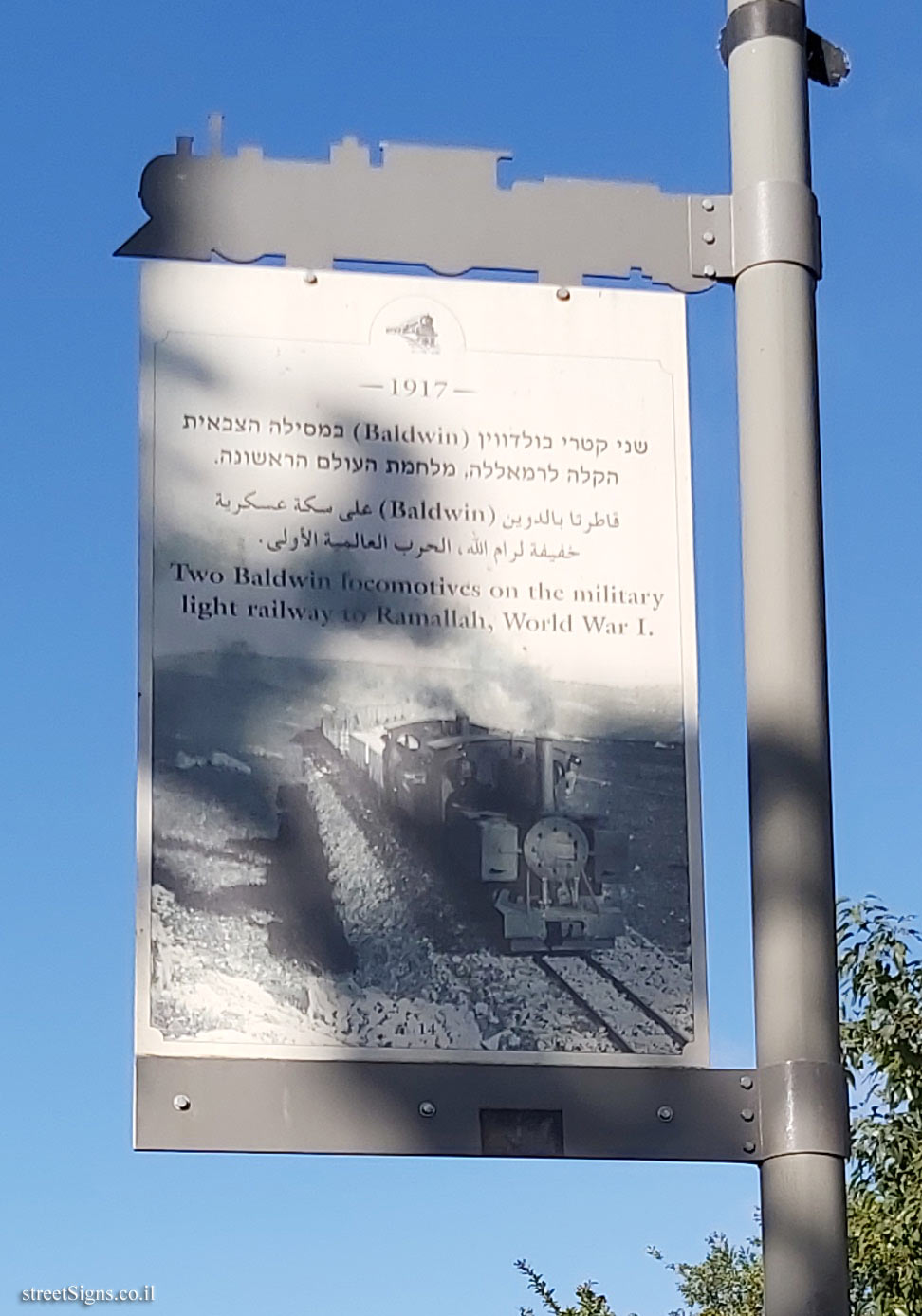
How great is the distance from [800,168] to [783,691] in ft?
3.27

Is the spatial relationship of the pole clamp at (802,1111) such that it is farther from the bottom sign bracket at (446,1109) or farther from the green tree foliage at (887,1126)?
the green tree foliage at (887,1126)

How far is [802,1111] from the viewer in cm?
353

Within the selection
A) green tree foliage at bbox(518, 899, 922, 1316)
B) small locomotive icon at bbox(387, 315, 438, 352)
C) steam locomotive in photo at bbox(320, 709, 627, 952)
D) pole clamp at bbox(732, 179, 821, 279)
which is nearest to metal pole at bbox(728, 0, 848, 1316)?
pole clamp at bbox(732, 179, 821, 279)

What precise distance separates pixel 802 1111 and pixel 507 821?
65 cm

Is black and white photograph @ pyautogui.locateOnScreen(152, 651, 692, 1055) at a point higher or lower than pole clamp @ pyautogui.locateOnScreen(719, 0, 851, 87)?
lower

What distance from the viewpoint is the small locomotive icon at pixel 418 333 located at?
13.2ft

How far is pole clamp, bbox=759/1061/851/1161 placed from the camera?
11.5 feet

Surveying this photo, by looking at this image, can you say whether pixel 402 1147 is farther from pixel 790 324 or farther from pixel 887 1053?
pixel 887 1053

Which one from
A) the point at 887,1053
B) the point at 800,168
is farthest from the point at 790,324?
the point at 887,1053

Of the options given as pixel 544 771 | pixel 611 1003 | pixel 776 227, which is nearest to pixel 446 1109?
pixel 611 1003

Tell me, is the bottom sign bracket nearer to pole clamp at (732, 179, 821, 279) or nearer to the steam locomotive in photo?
the steam locomotive in photo

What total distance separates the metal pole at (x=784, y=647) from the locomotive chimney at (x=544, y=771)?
1.07ft

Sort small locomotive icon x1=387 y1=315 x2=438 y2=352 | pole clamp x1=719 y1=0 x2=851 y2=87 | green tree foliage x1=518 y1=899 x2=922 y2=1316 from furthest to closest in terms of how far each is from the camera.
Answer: green tree foliage x1=518 y1=899 x2=922 y2=1316
pole clamp x1=719 y1=0 x2=851 y2=87
small locomotive icon x1=387 y1=315 x2=438 y2=352

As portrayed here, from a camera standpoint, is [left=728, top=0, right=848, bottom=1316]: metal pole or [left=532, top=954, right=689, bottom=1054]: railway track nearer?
[left=728, top=0, right=848, bottom=1316]: metal pole
